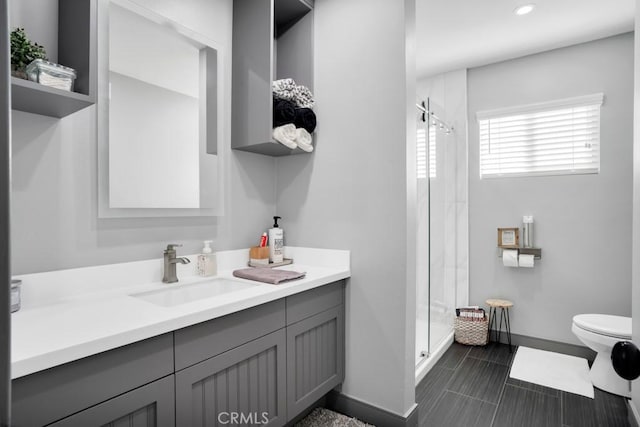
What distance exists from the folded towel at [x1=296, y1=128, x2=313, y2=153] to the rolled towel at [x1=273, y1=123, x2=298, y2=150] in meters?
0.03

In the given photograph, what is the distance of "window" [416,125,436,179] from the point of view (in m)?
2.40

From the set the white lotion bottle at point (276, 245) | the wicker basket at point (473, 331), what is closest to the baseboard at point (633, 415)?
the wicker basket at point (473, 331)

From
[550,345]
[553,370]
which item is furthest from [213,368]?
[550,345]

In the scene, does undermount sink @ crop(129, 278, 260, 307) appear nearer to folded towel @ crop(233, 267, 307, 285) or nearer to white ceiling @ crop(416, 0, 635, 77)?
folded towel @ crop(233, 267, 307, 285)

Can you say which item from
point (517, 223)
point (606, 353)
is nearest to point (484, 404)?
point (606, 353)

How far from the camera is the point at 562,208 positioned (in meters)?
2.80

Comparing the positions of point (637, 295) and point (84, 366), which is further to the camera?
point (637, 295)

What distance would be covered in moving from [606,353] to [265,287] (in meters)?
2.31

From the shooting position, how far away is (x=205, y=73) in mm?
1821

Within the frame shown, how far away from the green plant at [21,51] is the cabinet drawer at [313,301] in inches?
49.6

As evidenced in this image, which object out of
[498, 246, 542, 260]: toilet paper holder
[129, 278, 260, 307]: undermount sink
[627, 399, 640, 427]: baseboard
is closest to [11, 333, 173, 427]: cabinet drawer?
[129, 278, 260, 307]: undermount sink

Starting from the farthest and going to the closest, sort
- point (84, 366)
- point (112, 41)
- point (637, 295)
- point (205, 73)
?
1. point (205, 73)
2. point (637, 295)
3. point (112, 41)
4. point (84, 366)

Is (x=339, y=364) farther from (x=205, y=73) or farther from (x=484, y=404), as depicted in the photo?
(x=205, y=73)

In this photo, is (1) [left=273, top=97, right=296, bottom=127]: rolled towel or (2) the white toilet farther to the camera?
(2) the white toilet
